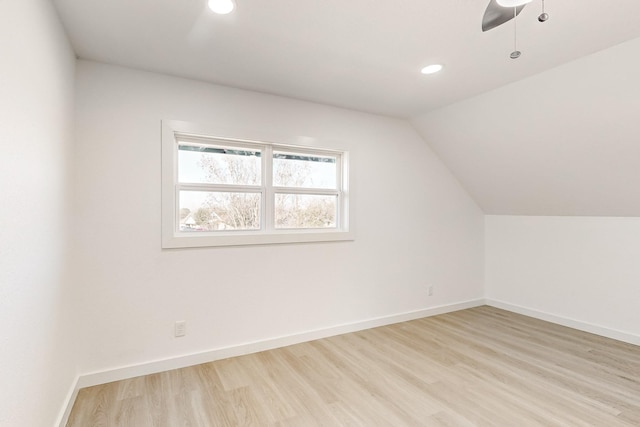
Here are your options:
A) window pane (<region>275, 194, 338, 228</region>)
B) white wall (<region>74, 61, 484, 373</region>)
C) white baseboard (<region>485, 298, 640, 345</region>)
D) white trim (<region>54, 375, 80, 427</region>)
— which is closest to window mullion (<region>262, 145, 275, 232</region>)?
window pane (<region>275, 194, 338, 228</region>)

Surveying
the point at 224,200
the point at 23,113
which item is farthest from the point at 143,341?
the point at 23,113

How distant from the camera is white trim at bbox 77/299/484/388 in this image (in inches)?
96.8

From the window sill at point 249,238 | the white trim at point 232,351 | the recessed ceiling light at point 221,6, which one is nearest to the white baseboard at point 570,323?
the white trim at point 232,351

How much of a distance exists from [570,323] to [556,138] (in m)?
2.18

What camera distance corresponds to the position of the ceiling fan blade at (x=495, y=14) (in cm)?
145

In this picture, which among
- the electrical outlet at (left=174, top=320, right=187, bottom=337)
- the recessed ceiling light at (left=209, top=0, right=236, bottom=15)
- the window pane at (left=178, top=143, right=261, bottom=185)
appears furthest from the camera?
the window pane at (left=178, top=143, right=261, bottom=185)

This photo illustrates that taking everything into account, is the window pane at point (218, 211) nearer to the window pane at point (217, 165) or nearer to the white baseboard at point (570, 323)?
the window pane at point (217, 165)

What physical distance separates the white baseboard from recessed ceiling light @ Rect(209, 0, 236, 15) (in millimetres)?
4519

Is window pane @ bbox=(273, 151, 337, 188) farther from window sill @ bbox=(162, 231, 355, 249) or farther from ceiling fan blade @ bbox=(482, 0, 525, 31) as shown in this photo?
ceiling fan blade @ bbox=(482, 0, 525, 31)

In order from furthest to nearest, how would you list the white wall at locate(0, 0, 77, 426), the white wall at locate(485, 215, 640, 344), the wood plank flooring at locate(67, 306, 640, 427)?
the white wall at locate(485, 215, 640, 344)
the wood plank flooring at locate(67, 306, 640, 427)
the white wall at locate(0, 0, 77, 426)

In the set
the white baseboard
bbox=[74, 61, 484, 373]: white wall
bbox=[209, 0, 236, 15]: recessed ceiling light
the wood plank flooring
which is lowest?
the wood plank flooring

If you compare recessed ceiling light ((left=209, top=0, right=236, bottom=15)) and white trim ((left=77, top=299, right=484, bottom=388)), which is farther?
white trim ((left=77, top=299, right=484, bottom=388))

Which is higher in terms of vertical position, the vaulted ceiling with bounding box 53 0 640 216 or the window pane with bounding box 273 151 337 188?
the vaulted ceiling with bounding box 53 0 640 216

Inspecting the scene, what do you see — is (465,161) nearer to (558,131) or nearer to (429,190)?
(429,190)
